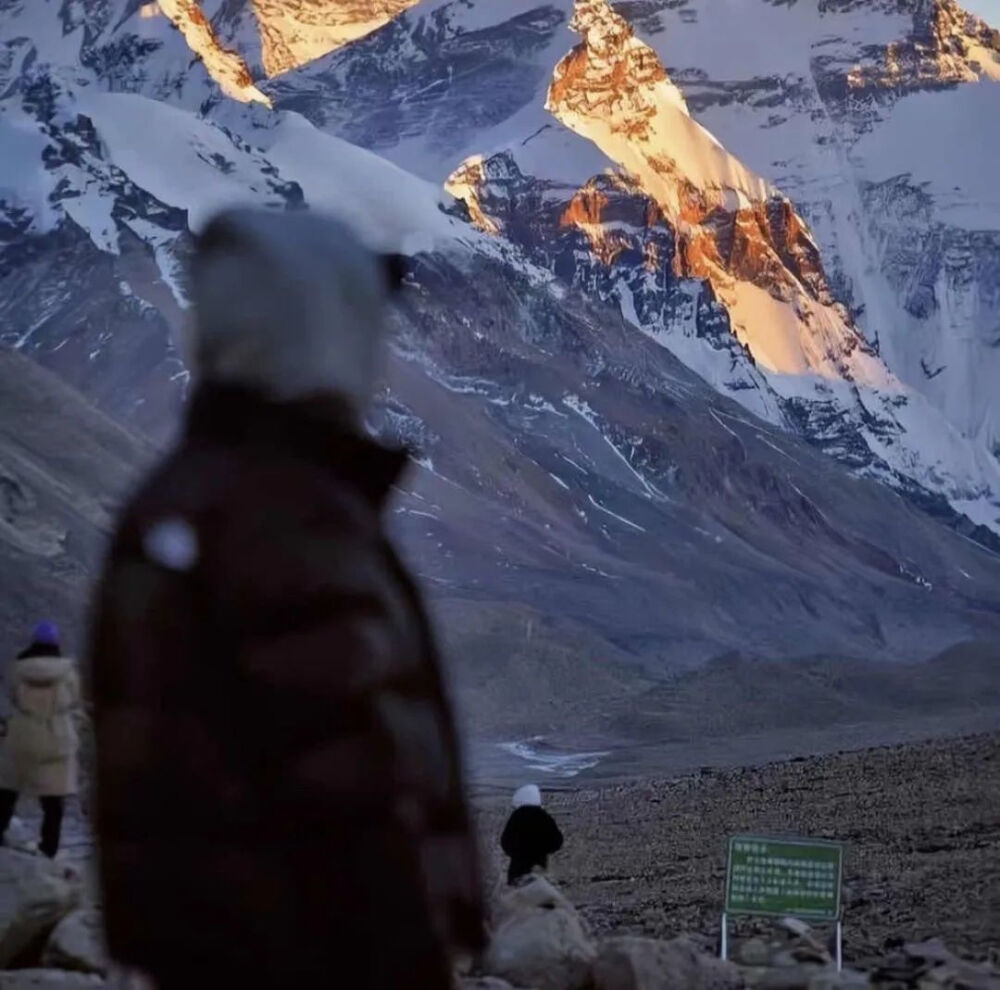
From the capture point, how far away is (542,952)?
6.65 metres

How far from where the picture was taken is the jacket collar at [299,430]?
2.10 m

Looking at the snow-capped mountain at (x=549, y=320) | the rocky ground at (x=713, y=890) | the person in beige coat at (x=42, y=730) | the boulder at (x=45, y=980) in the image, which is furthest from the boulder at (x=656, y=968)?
the snow-capped mountain at (x=549, y=320)

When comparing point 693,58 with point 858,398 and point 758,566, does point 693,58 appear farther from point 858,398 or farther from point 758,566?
point 758,566

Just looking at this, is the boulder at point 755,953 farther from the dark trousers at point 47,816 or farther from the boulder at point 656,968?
the dark trousers at point 47,816

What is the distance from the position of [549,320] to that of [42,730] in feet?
238

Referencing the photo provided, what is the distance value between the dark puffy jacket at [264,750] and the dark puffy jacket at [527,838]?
821 cm

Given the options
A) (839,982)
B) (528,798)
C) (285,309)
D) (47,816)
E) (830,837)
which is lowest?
(839,982)

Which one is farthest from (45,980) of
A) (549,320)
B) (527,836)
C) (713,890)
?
(549,320)

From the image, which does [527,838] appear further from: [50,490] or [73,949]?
[50,490]

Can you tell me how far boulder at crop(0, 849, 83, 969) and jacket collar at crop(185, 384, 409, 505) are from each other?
4701 mm

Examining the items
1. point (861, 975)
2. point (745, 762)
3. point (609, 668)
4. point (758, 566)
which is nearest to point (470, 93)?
point (758, 566)

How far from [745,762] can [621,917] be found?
84.1ft

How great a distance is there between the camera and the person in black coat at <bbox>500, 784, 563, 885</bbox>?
10195 mm

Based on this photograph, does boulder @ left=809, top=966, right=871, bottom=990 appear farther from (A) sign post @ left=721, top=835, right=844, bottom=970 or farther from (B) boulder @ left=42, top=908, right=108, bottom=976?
(B) boulder @ left=42, top=908, right=108, bottom=976
